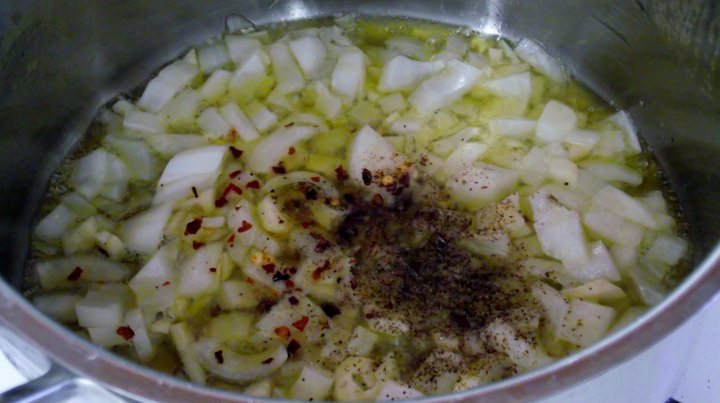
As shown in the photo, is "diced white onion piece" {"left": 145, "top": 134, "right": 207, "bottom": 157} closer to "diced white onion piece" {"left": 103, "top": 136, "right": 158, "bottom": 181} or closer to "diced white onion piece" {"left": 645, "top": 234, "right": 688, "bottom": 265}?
"diced white onion piece" {"left": 103, "top": 136, "right": 158, "bottom": 181}

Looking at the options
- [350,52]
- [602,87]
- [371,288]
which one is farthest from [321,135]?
[602,87]

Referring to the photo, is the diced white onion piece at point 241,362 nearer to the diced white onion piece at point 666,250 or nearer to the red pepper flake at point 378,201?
the red pepper flake at point 378,201

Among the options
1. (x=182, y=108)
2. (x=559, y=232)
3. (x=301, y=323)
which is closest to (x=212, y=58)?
(x=182, y=108)

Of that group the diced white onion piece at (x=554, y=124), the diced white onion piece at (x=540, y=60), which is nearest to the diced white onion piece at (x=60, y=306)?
the diced white onion piece at (x=554, y=124)

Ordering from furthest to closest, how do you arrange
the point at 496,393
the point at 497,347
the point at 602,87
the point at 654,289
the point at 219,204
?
the point at 602,87 < the point at 219,204 < the point at 654,289 < the point at 497,347 < the point at 496,393

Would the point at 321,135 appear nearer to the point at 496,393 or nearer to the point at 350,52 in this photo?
the point at 350,52

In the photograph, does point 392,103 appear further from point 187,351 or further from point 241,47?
point 187,351
